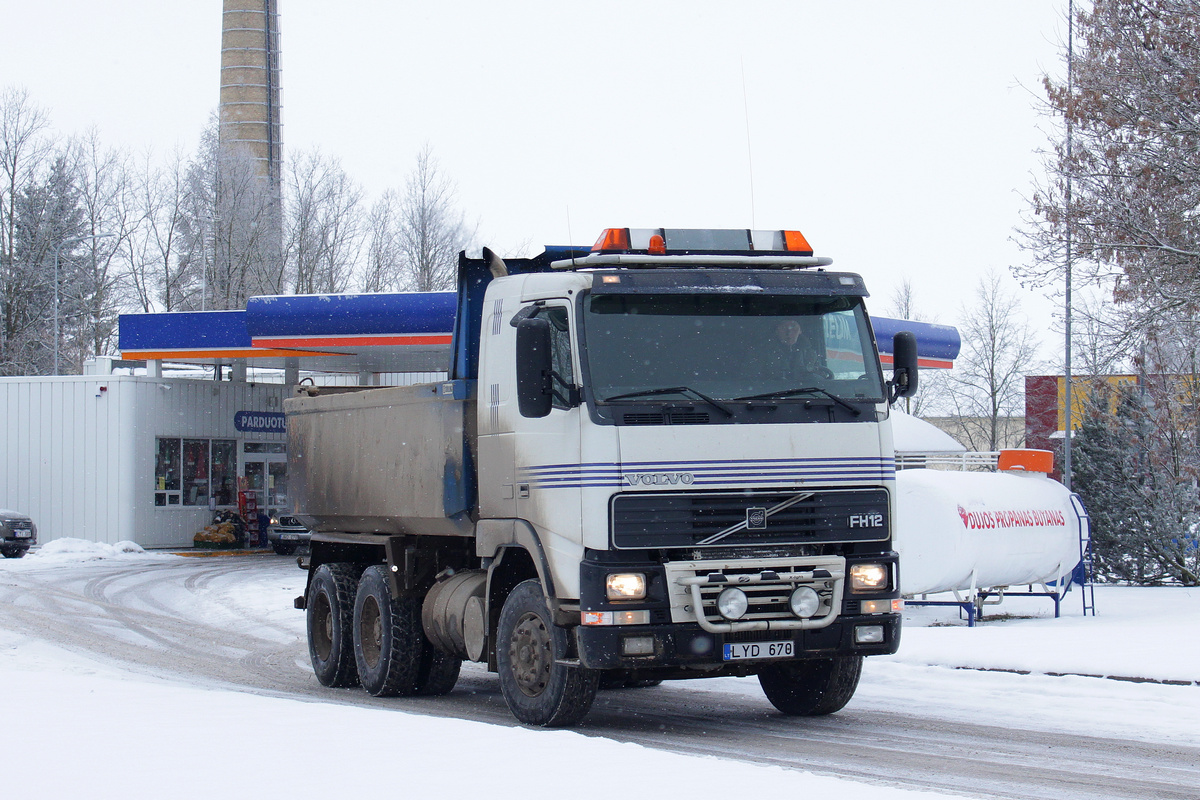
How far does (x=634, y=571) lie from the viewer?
8.88 meters

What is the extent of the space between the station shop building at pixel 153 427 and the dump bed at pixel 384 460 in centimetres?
1620

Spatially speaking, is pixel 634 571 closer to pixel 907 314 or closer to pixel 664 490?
pixel 664 490

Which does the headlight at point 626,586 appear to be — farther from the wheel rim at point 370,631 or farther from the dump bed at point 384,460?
the wheel rim at point 370,631

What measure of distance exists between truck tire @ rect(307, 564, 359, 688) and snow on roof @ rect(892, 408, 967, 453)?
38.0 feet

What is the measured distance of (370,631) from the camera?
12.4m

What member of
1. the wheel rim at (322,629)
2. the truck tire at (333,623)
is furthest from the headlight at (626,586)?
the wheel rim at (322,629)

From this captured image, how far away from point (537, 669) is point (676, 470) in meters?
1.80

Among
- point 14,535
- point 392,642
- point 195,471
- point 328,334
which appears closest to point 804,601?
point 392,642

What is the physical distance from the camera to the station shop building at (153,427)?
3234 centimetres

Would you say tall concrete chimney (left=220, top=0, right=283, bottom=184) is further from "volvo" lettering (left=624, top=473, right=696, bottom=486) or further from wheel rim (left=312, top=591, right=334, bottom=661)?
"volvo" lettering (left=624, top=473, right=696, bottom=486)

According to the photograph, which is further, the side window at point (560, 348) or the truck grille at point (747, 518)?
the side window at point (560, 348)

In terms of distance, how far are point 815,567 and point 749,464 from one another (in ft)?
2.77

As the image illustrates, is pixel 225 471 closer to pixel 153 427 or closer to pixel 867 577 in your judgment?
pixel 153 427

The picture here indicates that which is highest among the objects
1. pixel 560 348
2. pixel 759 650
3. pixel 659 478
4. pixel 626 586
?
pixel 560 348
